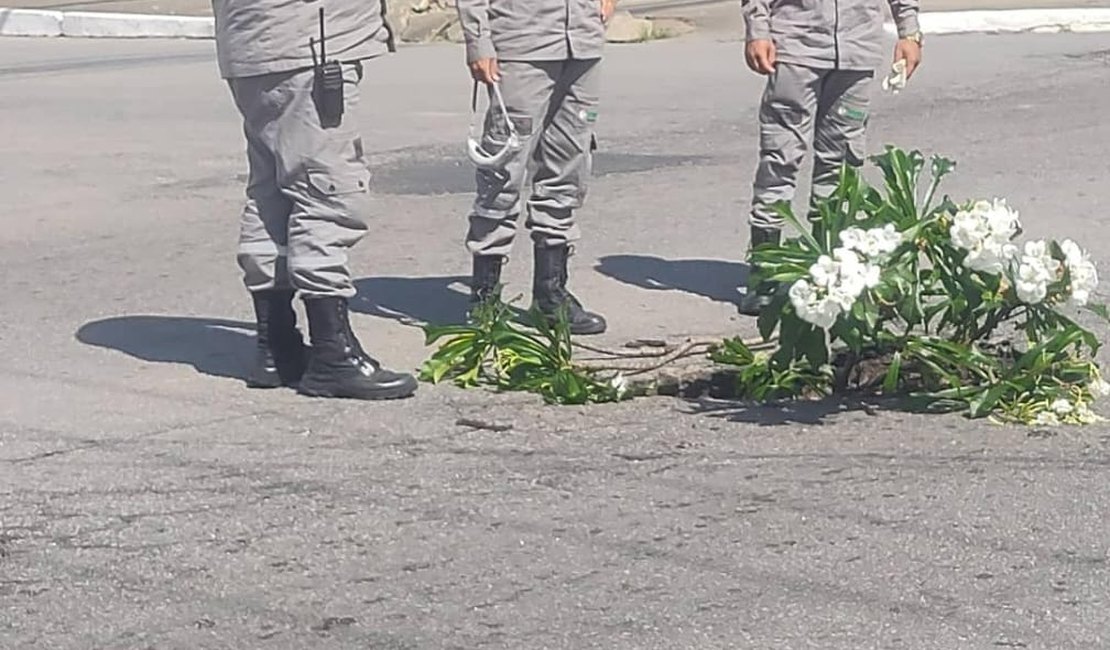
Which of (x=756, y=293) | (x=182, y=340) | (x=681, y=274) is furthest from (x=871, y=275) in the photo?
(x=182, y=340)

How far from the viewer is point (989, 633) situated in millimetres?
4113

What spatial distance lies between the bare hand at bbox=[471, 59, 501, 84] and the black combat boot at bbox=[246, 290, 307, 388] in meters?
0.92

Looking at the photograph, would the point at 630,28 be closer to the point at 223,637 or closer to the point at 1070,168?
the point at 1070,168

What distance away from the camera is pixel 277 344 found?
6180 millimetres

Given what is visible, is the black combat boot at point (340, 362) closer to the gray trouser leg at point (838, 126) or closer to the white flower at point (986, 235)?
the white flower at point (986, 235)

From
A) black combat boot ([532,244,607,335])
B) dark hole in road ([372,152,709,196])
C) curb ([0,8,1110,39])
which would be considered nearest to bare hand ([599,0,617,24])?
black combat boot ([532,244,607,335])

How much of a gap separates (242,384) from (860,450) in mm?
1991

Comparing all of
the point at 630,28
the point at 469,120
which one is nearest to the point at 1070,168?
the point at 469,120

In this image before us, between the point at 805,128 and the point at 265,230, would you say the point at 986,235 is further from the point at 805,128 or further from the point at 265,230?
the point at 265,230

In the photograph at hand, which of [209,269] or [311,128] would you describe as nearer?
[311,128]

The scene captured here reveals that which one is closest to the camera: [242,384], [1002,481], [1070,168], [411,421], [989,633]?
[989,633]

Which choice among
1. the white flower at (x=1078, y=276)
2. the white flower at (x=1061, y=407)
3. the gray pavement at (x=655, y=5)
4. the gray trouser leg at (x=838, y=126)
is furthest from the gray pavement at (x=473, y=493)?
the gray pavement at (x=655, y=5)

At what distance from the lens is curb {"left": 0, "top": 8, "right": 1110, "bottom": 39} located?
60.9 ft

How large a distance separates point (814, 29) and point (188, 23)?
1562cm
